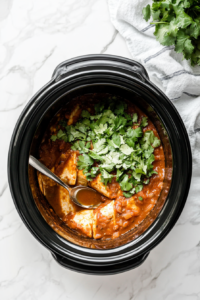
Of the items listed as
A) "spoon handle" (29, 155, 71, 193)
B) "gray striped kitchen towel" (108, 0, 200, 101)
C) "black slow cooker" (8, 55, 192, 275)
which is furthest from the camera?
"gray striped kitchen towel" (108, 0, 200, 101)

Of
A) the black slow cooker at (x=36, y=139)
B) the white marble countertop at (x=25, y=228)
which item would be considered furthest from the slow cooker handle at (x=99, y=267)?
the white marble countertop at (x=25, y=228)

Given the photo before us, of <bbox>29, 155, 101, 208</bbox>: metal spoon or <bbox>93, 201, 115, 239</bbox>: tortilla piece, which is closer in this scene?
<bbox>29, 155, 101, 208</bbox>: metal spoon

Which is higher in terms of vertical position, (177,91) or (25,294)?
(177,91)

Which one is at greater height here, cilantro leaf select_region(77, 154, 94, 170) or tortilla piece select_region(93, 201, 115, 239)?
cilantro leaf select_region(77, 154, 94, 170)

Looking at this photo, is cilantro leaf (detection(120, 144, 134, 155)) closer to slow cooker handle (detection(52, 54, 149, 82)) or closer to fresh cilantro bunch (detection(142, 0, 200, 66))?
slow cooker handle (detection(52, 54, 149, 82))

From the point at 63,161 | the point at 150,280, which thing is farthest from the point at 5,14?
the point at 150,280

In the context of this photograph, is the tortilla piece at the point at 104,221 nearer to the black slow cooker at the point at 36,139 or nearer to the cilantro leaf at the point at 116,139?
the black slow cooker at the point at 36,139

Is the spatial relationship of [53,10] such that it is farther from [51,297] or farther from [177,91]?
[51,297]

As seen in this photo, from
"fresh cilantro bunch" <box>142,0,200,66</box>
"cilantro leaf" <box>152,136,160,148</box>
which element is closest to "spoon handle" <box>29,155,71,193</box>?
"cilantro leaf" <box>152,136,160,148</box>
